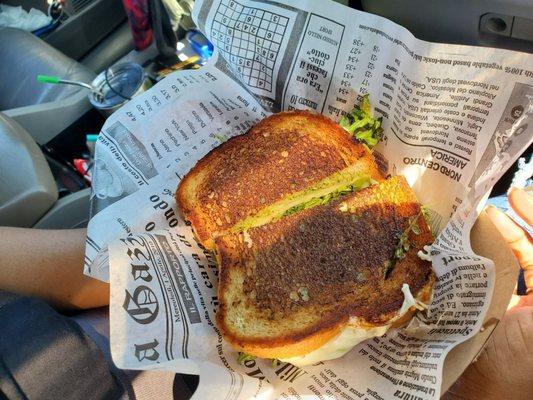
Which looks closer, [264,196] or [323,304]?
[323,304]

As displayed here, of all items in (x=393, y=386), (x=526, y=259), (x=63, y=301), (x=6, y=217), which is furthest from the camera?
(x=6, y=217)

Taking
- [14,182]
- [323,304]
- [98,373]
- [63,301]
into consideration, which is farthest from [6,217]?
[323,304]

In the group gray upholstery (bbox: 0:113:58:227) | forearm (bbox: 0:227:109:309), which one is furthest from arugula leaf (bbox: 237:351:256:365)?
gray upholstery (bbox: 0:113:58:227)

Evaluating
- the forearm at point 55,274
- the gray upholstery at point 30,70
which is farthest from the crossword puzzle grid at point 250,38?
the gray upholstery at point 30,70

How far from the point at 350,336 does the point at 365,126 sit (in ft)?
1.75

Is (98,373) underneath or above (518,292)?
underneath

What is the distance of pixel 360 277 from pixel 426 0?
673 mm

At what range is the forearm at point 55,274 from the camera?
157cm

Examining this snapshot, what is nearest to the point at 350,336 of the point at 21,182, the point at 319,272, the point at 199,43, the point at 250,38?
the point at 319,272

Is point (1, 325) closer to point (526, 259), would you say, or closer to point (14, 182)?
point (14, 182)

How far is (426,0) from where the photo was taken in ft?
4.19

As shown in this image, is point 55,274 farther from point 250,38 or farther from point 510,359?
point 510,359

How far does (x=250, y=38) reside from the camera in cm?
145

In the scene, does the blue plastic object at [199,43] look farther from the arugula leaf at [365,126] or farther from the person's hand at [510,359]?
the person's hand at [510,359]
